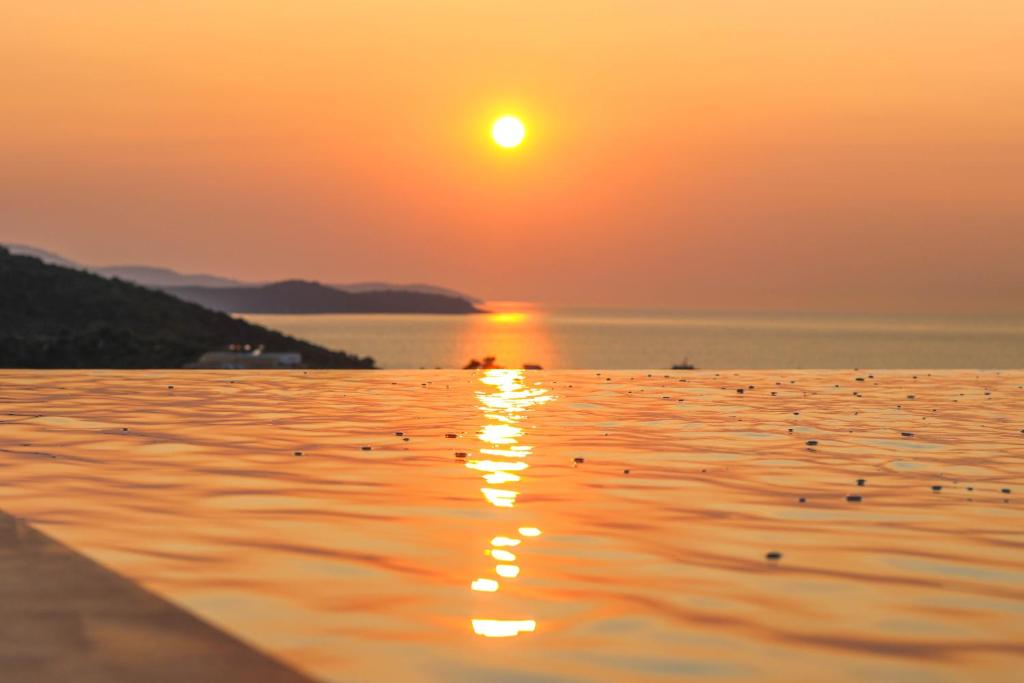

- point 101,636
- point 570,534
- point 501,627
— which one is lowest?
point 101,636

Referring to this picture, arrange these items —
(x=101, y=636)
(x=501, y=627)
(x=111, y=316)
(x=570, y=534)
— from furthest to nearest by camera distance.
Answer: (x=111, y=316), (x=570, y=534), (x=501, y=627), (x=101, y=636)

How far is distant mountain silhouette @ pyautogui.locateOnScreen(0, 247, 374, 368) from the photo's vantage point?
45469mm

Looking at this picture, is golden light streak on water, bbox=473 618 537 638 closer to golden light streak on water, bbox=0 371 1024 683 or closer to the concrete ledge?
golden light streak on water, bbox=0 371 1024 683

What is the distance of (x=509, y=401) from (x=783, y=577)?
8.41 meters

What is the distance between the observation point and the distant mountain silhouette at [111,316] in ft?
149

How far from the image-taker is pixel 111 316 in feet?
177

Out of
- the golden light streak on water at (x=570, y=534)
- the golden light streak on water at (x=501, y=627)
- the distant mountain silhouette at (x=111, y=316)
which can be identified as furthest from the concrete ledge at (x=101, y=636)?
the distant mountain silhouette at (x=111, y=316)

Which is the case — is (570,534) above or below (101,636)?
above

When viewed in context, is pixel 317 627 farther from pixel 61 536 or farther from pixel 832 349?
pixel 832 349

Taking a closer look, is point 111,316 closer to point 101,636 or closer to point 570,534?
point 570,534

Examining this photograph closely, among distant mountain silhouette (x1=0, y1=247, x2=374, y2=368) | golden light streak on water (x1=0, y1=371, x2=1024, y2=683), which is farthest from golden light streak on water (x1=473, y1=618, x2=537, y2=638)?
distant mountain silhouette (x1=0, y1=247, x2=374, y2=368)

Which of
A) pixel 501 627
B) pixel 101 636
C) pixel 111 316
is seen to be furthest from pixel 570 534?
pixel 111 316

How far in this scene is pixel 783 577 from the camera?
15.7 feet

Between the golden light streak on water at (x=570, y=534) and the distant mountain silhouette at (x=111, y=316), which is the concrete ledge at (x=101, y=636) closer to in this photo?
the golden light streak on water at (x=570, y=534)
